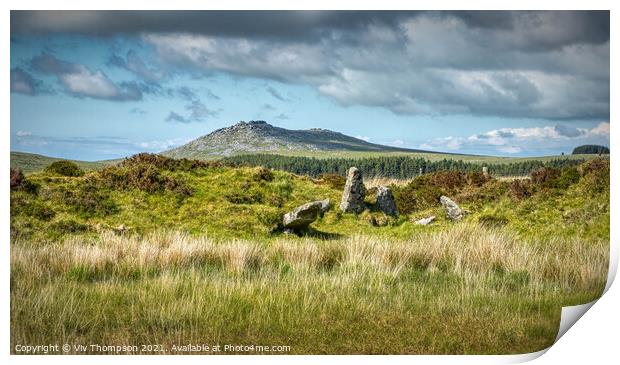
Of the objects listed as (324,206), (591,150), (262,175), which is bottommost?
(324,206)

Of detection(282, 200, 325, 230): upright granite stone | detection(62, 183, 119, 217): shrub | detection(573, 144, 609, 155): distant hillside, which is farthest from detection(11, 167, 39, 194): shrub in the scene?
detection(573, 144, 609, 155): distant hillside


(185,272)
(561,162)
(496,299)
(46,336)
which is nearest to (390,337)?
(496,299)

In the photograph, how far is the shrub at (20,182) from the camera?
41.5ft

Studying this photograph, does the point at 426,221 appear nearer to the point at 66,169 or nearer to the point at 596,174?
the point at 596,174

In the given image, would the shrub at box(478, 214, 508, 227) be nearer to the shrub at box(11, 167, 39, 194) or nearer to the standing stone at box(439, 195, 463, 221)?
the standing stone at box(439, 195, 463, 221)

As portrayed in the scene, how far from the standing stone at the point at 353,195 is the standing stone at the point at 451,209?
261 cm

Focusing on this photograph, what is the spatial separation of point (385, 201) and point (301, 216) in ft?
15.0

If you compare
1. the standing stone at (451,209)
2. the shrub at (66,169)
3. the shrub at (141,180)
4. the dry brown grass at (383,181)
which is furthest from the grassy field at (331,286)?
the dry brown grass at (383,181)

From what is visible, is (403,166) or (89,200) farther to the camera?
(403,166)

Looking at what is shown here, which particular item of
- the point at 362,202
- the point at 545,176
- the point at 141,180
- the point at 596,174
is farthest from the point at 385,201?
the point at 596,174

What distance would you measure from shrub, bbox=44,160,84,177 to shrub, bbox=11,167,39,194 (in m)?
3.27

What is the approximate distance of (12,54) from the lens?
27.7 ft

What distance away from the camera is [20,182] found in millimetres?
13375

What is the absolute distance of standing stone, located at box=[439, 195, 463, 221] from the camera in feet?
57.0
